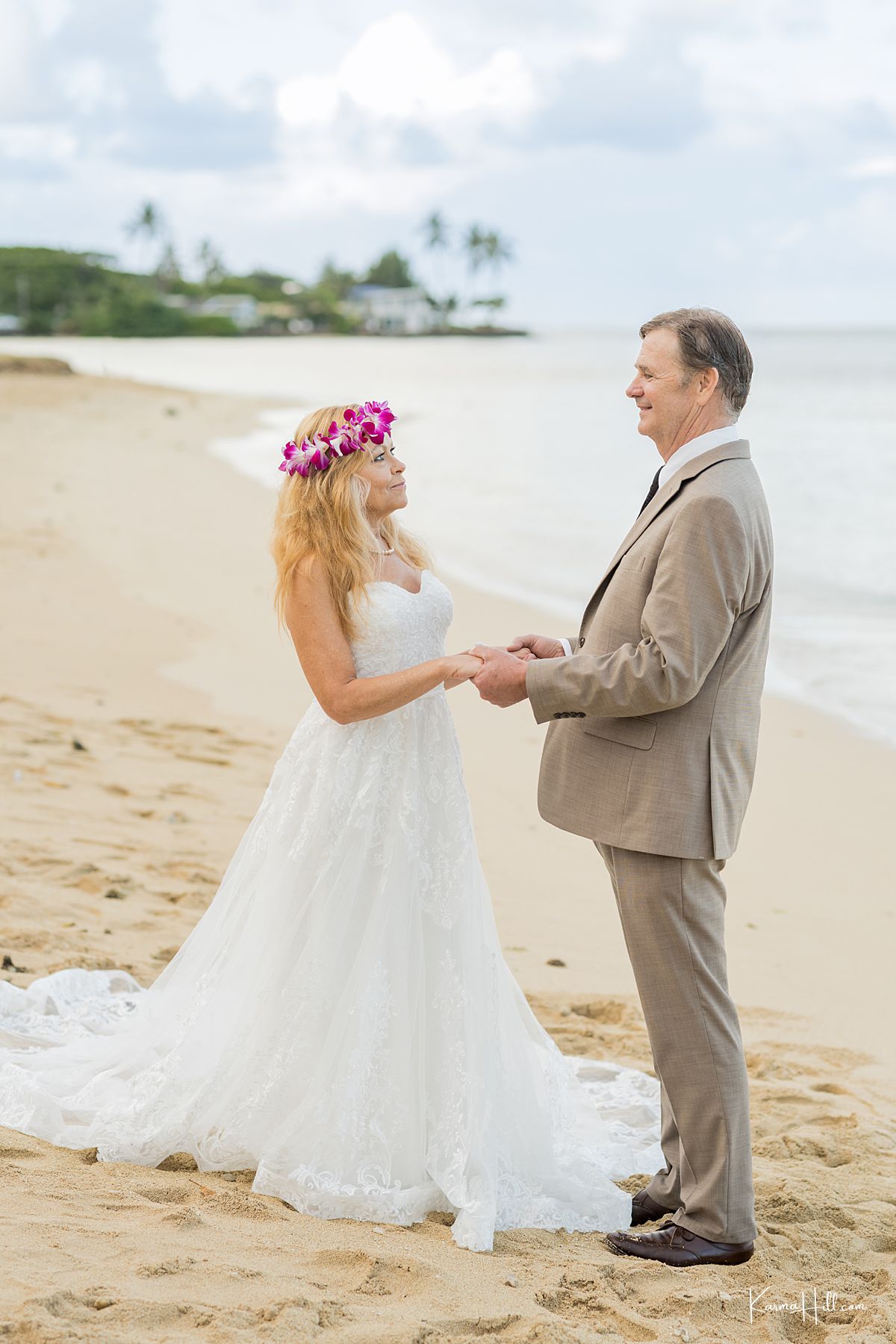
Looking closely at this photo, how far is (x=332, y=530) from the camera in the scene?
346 cm

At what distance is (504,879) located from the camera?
5969 mm

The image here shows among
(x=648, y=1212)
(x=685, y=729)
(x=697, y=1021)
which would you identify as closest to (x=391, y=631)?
(x=685, y=729)

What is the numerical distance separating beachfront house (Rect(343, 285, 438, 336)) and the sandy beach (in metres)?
126

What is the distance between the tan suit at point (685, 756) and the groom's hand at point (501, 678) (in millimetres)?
107

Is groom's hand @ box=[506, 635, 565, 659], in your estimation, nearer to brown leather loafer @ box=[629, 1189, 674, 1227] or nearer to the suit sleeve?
the suit sleeve

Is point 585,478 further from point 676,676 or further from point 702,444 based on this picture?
point 676,676

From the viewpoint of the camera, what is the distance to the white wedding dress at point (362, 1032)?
329 centimetres

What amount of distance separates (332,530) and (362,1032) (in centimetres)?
129

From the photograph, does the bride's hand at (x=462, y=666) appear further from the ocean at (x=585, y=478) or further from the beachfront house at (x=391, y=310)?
the beachfront house at (x=391, y=310)

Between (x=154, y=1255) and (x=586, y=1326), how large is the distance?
2.94 feet

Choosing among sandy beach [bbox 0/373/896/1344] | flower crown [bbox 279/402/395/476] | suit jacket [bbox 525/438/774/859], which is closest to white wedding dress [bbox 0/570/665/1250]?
sandy beach [bbox 0/373/896/1344]

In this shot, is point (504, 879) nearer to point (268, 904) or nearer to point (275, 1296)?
point (268, 904)

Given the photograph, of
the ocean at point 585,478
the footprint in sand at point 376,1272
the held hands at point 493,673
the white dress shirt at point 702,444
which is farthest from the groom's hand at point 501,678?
the ocean at point 585,478

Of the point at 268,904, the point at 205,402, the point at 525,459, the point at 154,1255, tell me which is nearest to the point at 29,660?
the point at 268,904
